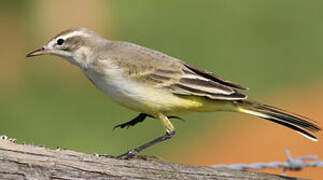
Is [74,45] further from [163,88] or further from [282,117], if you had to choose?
[282,117]

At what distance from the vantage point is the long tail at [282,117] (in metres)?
4.77

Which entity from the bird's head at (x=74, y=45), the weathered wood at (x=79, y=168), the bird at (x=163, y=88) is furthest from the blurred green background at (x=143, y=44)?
the weathered wood at (x=79, y=168)

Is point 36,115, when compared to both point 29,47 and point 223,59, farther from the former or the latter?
point 223,59

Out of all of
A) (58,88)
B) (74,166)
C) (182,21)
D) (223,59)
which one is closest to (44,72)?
(58,88)

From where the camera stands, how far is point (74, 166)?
364cm

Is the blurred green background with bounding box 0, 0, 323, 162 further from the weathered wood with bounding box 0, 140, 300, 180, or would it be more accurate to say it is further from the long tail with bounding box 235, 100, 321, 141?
the weathered wood with bounding box 0, 140, 300, 180

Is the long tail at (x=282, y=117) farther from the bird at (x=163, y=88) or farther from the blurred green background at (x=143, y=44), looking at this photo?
the blurred green background at (x=143, y=44)

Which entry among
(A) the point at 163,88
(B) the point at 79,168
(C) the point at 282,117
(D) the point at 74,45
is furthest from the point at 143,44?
(B) the point at 79,168

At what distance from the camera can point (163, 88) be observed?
4.91 metres

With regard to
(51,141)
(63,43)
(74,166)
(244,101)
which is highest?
(51,141)

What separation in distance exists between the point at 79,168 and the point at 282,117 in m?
1.64

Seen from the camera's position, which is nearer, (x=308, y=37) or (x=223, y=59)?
(x=223, y=59)

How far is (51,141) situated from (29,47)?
159 inches

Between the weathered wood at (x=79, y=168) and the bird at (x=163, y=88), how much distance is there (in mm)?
783
